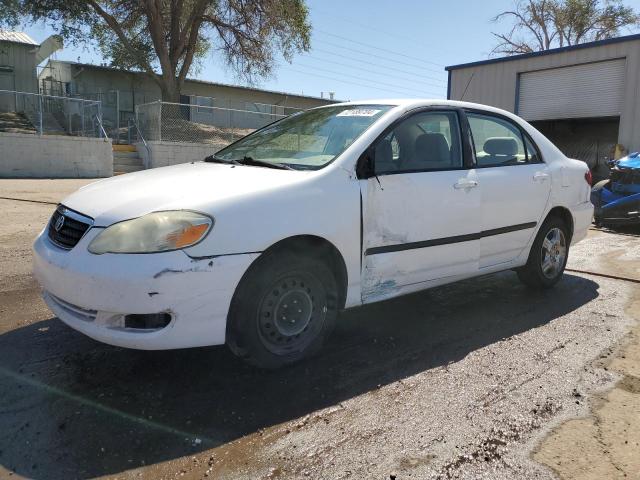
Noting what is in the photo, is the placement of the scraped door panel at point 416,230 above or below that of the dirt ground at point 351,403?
above

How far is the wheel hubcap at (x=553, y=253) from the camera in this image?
495cm

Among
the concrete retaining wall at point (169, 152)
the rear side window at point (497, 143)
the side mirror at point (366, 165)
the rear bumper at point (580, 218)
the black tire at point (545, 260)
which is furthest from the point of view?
the concrete retaining wall at point (169, 152)

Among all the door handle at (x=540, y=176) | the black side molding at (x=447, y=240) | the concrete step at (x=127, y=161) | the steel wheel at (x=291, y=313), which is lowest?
the steel wheel at (x=291, y=313)

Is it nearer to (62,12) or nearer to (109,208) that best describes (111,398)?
(109,208)

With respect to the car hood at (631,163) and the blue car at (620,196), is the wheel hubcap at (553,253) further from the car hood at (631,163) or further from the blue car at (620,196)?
the car hood at (631,163)

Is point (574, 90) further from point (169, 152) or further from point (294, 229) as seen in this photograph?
point (294, 229)

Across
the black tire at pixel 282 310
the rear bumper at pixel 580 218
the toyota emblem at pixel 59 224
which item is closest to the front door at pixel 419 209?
the black tire at pixel 282 310

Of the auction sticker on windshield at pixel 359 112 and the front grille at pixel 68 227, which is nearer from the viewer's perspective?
the front grille at pixel 68 227

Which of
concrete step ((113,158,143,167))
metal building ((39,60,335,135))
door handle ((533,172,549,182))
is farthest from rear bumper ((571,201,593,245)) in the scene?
metal building ((39,60,335,135))

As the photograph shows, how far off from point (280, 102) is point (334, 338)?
110 ft

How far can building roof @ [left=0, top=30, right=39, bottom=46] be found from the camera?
1033 inches

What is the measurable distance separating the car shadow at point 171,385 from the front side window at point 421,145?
48.0 inches

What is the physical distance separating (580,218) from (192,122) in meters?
19.1

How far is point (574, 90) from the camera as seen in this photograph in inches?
694
